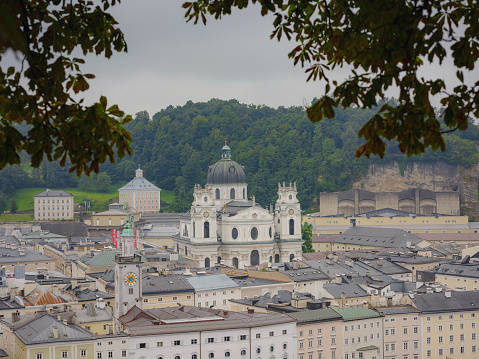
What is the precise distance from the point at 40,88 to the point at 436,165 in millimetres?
138402

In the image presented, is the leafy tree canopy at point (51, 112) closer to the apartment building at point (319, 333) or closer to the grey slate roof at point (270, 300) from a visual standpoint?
the apartment building at point (319, 333)

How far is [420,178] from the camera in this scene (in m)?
144

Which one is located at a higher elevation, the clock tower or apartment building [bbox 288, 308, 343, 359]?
the clock tower

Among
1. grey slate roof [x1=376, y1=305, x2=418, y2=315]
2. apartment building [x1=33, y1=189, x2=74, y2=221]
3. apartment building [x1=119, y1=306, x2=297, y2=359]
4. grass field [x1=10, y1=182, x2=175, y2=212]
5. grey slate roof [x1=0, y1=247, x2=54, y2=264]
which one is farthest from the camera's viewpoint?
grass field [x1=10, y1=182, x2=175, y2=212]

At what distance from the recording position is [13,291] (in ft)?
173

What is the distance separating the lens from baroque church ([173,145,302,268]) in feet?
277

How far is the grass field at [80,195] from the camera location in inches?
5522

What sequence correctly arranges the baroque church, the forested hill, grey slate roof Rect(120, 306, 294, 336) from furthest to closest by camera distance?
the forested hill → the baroque church → grey slate roof Rect(120, 306, 294, 336)

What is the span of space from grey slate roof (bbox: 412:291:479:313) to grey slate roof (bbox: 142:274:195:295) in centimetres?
1480

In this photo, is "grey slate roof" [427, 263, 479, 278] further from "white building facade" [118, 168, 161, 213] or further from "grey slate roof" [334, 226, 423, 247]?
"white building facade" [118, 168, 161, 213]

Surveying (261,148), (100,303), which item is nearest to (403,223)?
(261,148)

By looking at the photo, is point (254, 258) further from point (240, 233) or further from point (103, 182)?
point (103, 182)

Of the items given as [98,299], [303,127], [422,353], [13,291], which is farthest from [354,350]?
[303,127]

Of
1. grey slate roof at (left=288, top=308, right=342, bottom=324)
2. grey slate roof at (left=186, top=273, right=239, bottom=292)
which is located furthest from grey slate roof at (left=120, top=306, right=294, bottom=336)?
grey slate roof at (left=186, top=273, right=239, bottom=292)
